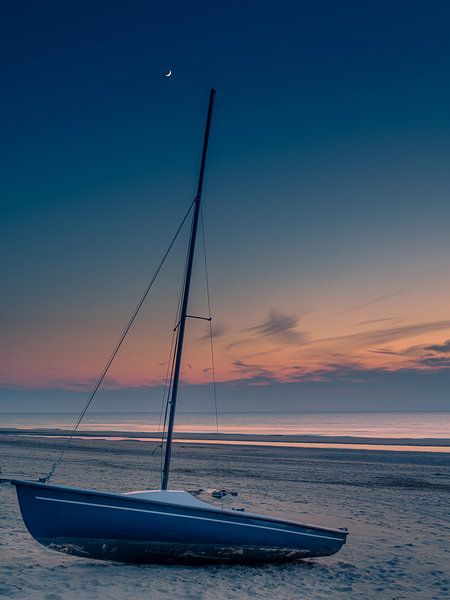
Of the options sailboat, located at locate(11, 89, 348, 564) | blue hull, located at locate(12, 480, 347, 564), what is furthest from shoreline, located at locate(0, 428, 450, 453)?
blue hull, located at locate(12, 480, 347, 564)

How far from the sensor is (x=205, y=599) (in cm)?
760

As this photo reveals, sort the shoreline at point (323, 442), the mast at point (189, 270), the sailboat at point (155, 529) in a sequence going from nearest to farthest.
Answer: the sailboat at point (155, 529), the mast at point (189, 270), the shoreline at point (323, 442)

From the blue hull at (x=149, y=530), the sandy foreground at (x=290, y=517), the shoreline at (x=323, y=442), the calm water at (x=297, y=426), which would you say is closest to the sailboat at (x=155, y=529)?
the blue hull at (x=149, y=530)

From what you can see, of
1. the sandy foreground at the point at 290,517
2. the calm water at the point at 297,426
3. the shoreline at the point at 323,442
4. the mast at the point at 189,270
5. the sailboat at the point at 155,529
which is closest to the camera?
the sandy foreground at the point at 290,517

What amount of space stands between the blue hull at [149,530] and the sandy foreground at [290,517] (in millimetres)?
277

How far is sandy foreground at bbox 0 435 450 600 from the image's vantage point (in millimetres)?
8094

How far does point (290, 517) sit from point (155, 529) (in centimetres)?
614

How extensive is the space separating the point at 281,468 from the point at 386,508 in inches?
392

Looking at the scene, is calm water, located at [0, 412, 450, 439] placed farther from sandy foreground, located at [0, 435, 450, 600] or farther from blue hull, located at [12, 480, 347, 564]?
blue hull, located at [12, 480, 347, 564]

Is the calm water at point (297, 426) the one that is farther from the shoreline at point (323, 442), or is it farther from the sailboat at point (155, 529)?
the sailboat at point (155, 529)

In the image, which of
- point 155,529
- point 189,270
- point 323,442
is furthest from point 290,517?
point 323,442

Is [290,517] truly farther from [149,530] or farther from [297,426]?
[297,426]

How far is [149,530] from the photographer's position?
341 inches

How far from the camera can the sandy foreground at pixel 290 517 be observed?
8094mm
